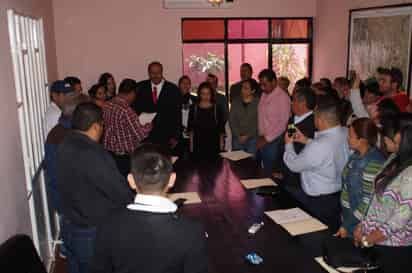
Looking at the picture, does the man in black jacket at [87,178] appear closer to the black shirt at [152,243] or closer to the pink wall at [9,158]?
the pink wall at [9,158]

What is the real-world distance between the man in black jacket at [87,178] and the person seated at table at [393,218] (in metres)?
1.45

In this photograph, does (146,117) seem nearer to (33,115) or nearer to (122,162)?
(122,162)

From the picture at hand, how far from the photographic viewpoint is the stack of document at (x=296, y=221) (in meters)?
2.66

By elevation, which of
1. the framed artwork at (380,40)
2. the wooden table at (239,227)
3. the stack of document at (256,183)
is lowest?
the wooden table at (239,227)

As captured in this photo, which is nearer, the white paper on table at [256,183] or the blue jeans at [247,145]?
the white paper on table at [256,183]

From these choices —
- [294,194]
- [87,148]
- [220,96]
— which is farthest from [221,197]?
[220,96]

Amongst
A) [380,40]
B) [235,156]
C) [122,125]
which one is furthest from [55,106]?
[380,40]

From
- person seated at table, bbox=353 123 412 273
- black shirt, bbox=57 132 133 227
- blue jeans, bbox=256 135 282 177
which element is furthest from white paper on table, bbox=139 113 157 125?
person seated at table, bbox=353 123 412 273

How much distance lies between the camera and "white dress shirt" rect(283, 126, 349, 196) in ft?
10.3

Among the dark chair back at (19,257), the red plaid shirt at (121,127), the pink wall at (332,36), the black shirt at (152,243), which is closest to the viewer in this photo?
the black shirt at (152,243)

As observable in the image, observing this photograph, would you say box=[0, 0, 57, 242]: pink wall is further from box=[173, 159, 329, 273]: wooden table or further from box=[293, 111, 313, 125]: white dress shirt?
box=[293, 111, 313, 125]: white dress shirt

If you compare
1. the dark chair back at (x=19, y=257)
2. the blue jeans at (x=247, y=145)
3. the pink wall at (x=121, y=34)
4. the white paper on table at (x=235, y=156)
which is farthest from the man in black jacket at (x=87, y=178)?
the pink wall at (x=121, y=34)

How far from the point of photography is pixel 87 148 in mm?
2521

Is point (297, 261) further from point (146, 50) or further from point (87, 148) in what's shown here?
point (146, 50)
